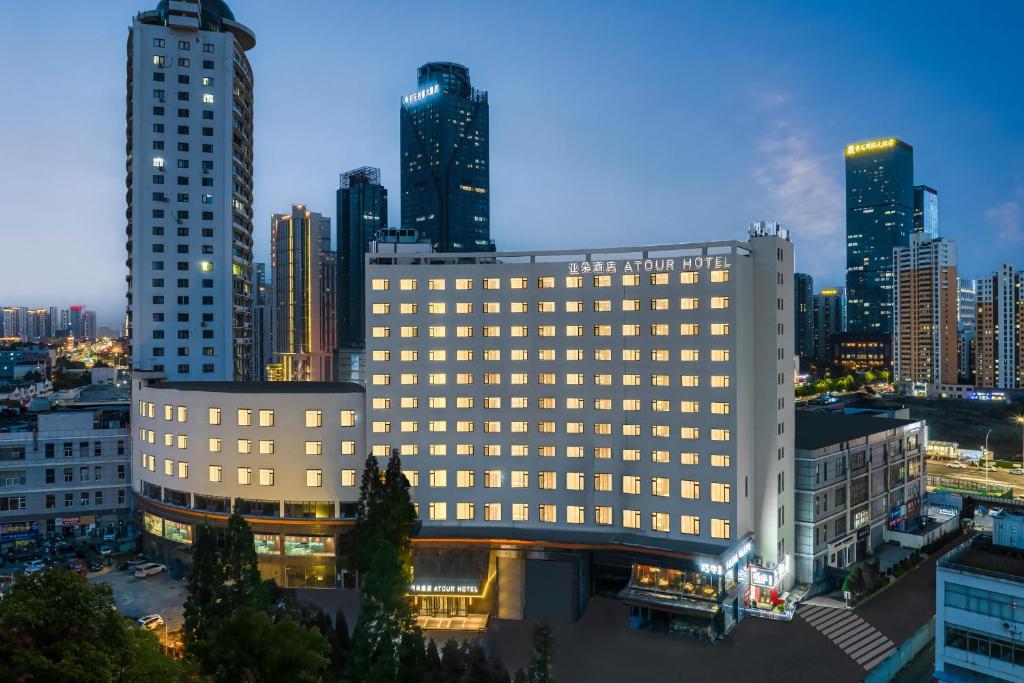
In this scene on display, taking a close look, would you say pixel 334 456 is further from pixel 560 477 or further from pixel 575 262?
pixel 575 262

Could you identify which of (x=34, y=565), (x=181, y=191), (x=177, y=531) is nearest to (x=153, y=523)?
(x=177, y=531)

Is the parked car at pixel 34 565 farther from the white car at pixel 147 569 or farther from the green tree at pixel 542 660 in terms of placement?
the green tree at pixel 542 660

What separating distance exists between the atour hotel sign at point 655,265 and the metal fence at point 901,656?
30.7 metres

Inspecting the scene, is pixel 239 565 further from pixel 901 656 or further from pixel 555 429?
pixel 901 656

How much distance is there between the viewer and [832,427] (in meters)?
73.6

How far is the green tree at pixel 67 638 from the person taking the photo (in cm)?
2395

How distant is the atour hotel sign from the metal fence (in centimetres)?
3068

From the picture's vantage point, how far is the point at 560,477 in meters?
60.8

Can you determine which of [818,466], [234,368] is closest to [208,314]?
[234,368]

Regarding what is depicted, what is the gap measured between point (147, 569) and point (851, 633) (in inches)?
2436

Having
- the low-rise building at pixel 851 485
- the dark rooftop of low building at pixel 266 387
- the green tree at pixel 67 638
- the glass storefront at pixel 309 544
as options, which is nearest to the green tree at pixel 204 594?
the green tree at pixel 67 638

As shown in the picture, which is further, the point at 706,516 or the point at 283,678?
the point at 706,516

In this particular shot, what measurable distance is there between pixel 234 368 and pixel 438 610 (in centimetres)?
5309

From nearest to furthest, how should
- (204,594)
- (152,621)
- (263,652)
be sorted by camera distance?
1. (263,652)
2. (204,594)
3. (152,621)
